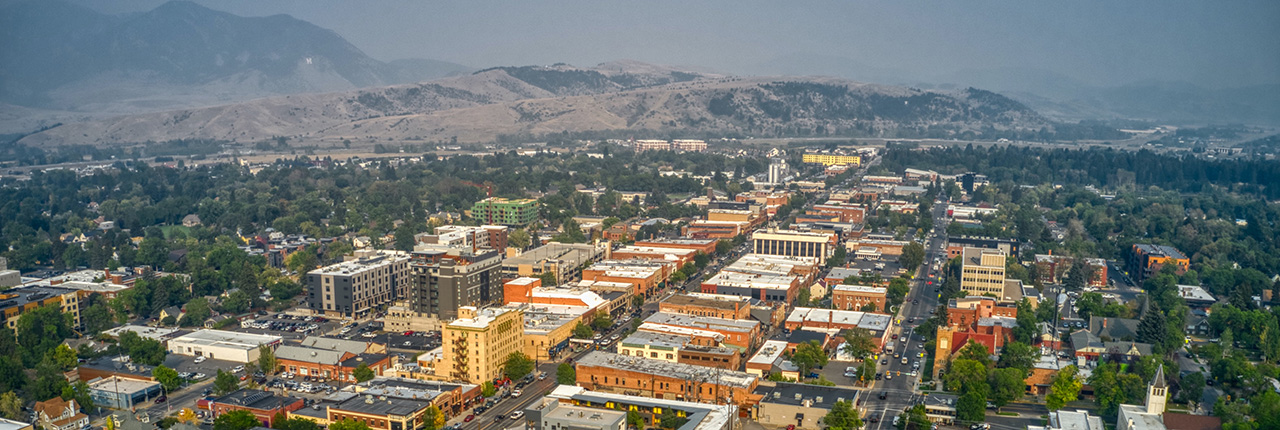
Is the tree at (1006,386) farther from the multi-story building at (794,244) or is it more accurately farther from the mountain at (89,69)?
the mountain at (89,69)

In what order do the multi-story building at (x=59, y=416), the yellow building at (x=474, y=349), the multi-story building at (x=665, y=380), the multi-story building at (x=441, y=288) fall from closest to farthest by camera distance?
the multi-story building at (x=59, y=416)
the multi-story building at (x=665, y=380)
the yellow building at (x=474, y=349)
the multi-story building at (x=441, y=288)

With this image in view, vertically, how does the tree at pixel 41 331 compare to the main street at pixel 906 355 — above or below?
above

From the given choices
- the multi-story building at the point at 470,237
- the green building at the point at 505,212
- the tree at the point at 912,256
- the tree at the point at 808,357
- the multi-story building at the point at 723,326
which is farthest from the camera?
the green building at the point at 505,212

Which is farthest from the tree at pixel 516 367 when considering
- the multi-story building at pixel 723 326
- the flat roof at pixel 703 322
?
the flat roof at pixel 703 322

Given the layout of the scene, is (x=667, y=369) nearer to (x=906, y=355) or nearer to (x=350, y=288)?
(x=906, y=355)

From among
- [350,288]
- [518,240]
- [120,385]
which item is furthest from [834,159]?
[120,385]

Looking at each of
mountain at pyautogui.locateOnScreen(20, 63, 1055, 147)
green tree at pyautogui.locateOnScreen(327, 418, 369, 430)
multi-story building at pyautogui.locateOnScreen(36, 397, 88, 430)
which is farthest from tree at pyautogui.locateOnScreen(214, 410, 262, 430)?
mountain at pyautogui.locateOnScreen(20, 63, 1055, 147)
